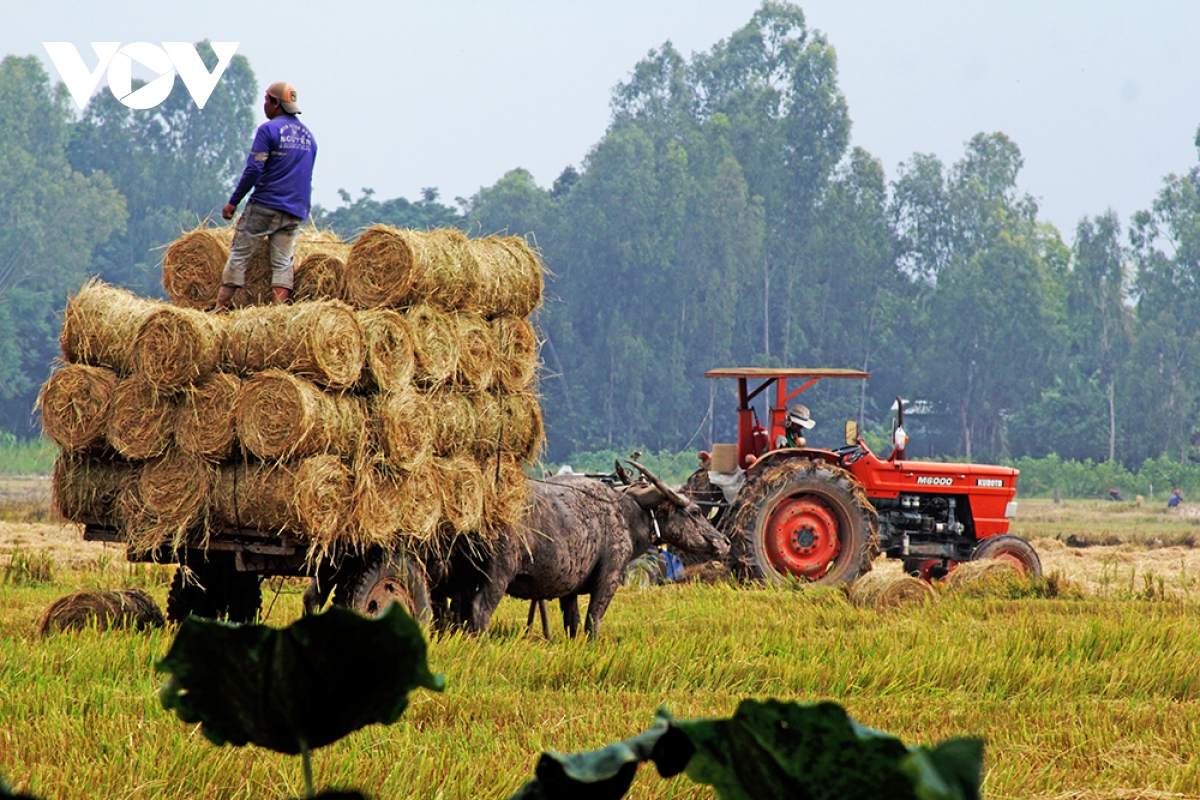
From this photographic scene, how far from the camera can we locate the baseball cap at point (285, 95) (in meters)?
8.10

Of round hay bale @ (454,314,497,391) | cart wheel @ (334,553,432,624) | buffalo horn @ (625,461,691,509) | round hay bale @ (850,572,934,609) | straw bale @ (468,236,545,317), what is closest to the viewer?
cart wheel @ (334,553,432,624)

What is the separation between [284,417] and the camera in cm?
673

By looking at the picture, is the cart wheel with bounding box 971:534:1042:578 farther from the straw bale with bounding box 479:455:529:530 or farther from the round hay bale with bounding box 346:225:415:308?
the round hay bale with bounding box 346:225:415:308

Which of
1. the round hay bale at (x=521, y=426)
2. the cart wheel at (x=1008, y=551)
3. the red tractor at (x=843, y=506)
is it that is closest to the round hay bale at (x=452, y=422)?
the round hay bale at (x=521, y=426)

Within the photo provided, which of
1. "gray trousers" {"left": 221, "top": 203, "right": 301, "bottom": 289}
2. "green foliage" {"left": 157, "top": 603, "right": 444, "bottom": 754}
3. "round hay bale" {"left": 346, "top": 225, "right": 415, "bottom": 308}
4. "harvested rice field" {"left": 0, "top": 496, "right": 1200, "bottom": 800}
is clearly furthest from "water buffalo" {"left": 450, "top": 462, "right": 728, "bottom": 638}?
"green foliage" {"left": 157, "top": 603, "right": 444, "bottom": 754}

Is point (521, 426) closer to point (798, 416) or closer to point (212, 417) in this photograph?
point (212, 417)

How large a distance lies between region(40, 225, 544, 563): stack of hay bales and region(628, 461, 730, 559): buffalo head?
6.64 ft

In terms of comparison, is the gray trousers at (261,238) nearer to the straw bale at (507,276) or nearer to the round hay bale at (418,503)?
the straw bale at (507,276)

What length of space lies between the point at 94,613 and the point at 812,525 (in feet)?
26.6

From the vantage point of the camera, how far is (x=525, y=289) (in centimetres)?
845

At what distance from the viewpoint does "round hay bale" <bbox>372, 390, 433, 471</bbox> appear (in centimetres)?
718

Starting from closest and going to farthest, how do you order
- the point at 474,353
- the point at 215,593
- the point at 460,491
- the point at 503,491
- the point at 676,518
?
the point at 460,491 < the point at 474,353 < the point at 503,491 < the point at 215,593 < the point at 676,518

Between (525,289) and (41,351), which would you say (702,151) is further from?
(525,289)

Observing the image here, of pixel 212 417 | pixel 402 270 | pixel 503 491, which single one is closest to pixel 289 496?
pixel 212 417
